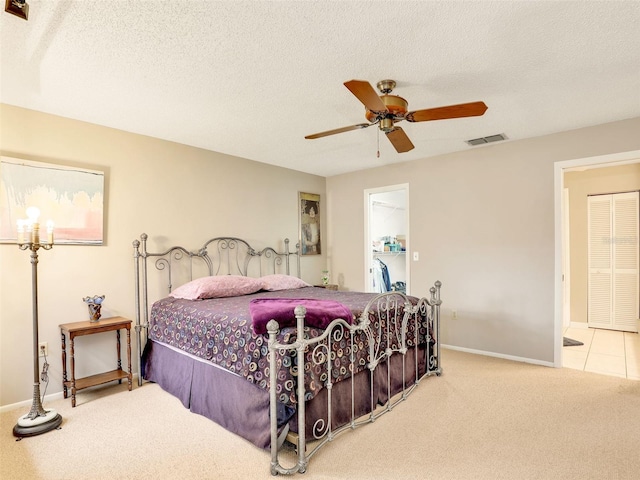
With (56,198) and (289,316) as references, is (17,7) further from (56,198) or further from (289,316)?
(289,316)

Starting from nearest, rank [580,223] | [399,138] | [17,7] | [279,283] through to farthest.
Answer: [17,7]
[399,138]
[279,283]
[580,223]

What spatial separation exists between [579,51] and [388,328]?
2291 mm

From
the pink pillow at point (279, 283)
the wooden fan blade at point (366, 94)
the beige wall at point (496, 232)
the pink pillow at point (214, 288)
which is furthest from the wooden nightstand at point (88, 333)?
the beige wall at point (496, 232)

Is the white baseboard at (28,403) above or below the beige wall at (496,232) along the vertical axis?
below

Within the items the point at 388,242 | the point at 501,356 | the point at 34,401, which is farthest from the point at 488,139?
the point at 34,401

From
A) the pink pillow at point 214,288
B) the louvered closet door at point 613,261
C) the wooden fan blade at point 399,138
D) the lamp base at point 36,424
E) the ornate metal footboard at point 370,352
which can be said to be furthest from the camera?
the louvered closet door at point 613,261

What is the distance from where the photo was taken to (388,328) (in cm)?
286

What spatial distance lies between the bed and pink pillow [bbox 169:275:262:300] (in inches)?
0.4

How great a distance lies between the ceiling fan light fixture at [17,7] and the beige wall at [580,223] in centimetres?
651

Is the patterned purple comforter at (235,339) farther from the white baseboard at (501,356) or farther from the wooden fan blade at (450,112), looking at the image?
the wooden fan blade at (450,112)

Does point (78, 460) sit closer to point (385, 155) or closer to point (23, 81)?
point (23, 81)

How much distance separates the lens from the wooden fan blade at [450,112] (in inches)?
86.8

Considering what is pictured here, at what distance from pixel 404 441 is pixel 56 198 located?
343cm

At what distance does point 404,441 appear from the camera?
7.58ft
